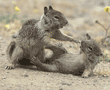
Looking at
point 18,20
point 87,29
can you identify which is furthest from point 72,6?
point 18,20

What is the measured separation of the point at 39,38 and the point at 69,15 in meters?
9.06

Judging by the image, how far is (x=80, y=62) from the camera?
505 cm

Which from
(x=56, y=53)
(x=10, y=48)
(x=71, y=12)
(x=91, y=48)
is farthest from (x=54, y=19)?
(x=71, y=12)

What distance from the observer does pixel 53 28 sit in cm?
488

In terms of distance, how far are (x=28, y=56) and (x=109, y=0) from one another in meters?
13.2

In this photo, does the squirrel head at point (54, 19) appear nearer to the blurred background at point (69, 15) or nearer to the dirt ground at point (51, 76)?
the dirt ground at point (51, 76)

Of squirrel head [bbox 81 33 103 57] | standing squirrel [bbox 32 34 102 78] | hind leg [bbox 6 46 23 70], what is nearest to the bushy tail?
hind leg [bbox 6 46 23 70]

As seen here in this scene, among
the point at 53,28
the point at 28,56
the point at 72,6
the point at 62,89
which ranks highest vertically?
the point at 72,6

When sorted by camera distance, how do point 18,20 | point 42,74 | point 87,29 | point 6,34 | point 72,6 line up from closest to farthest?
point 42,74 → point 6,34 → point 18,20 → point 87,29 → point 72,6

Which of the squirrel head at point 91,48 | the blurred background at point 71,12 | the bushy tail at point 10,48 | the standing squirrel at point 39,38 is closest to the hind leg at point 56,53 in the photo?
the standing squirrel at point 39,38

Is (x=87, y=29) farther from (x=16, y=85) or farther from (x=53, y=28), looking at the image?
(x=16, y=85)

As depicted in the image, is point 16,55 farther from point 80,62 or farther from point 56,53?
point 80,62

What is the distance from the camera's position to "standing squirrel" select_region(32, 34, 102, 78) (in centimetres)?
491

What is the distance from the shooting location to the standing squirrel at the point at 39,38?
15.7ft
